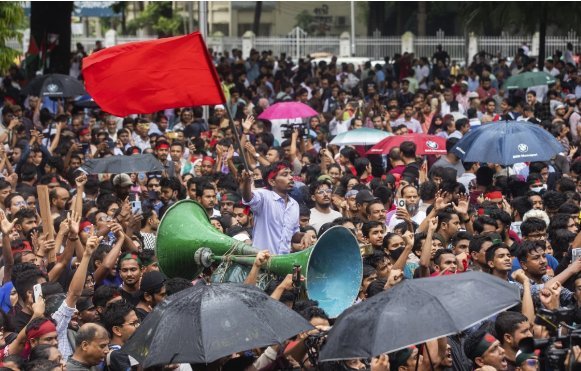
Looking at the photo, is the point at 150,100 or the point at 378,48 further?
the point at 378,48

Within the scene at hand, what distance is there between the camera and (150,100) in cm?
1023

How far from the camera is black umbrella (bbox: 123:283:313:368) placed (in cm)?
628

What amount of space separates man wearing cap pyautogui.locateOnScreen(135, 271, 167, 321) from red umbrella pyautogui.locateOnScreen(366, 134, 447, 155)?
578 centimetres

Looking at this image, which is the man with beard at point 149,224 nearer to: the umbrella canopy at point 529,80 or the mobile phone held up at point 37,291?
the mobile phone held up at point 37,291

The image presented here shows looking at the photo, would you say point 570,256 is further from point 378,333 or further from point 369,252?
point 378,333

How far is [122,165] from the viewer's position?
12500 millimetres

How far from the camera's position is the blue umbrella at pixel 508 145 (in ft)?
40.1

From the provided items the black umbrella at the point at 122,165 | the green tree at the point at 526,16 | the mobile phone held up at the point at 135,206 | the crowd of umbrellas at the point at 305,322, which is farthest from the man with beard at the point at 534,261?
the green tree at the point at 526,16

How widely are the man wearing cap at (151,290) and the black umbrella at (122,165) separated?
12.9 feet

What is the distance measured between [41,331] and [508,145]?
6335 mm

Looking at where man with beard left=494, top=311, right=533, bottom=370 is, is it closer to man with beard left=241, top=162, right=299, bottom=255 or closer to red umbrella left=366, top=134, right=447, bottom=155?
man with beard left=241, top=162, right=299, bottom=255

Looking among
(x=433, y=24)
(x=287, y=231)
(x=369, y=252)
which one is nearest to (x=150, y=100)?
(x=287, y=231)

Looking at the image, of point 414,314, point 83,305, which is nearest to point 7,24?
point 83,305

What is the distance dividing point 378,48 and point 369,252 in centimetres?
2996
